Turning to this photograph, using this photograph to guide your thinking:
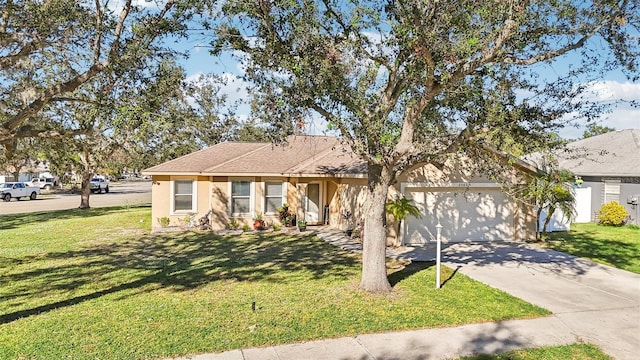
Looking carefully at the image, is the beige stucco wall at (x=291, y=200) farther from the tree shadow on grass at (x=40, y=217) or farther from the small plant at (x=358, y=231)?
the tree shadow on grass at (x=40, y=217)

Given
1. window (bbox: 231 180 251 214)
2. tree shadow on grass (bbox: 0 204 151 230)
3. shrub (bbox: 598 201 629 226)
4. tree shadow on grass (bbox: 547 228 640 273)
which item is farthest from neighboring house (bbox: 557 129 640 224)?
tree shadow on grass (bbox: 0 204 151 230)

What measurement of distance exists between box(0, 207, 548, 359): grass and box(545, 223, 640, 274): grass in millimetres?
5841

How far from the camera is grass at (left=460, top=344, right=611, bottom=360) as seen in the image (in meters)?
5.89

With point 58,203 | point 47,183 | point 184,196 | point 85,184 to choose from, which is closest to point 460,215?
point 184,196

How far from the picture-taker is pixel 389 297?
333 inches

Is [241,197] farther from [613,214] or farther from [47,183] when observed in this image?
[47,183]

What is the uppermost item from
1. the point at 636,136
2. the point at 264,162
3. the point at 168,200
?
the point at 636,136

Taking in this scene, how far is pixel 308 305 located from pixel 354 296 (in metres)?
1.07

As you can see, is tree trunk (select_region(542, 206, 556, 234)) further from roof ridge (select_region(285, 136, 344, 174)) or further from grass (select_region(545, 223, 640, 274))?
roof ridge (select_region(285, 136, 344, 174))

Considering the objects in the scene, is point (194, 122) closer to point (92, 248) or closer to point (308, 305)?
point (308, 305)

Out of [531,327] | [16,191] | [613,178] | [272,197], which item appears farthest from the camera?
[16,191]

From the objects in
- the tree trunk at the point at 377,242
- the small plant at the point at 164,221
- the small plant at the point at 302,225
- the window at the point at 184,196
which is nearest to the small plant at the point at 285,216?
the small plant at the point at 302,225

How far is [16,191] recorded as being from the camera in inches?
1369

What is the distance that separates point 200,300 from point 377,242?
148 inches
